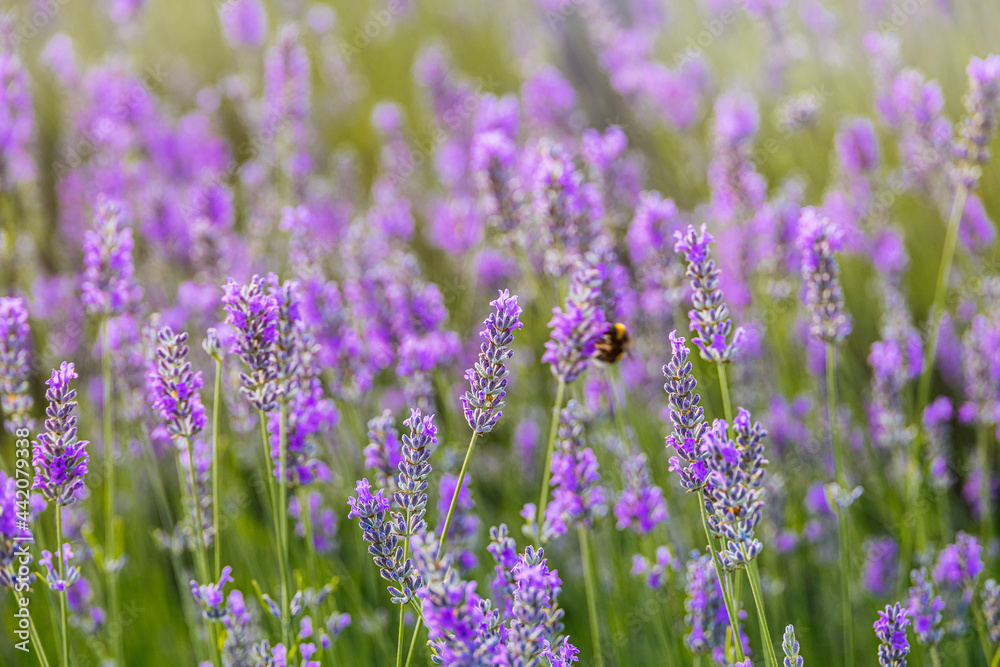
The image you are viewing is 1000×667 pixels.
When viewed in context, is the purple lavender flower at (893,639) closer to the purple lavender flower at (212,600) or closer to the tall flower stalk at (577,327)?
the tall flower stalk at (577,327)

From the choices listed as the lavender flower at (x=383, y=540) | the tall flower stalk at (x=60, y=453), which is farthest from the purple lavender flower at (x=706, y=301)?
the tall flower stalk at (x=60, y=453)

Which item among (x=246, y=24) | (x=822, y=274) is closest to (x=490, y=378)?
(x=822, y=274)

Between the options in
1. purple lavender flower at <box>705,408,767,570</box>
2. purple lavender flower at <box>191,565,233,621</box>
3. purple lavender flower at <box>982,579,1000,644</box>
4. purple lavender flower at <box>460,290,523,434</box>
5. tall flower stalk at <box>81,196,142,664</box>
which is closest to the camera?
purple lavender flower at <box>705,408,767,570</box>

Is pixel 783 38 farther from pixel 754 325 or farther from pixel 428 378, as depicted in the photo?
pixel 428 378

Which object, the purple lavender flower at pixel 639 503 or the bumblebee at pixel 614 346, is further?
the bumblebee at pixel 614 346

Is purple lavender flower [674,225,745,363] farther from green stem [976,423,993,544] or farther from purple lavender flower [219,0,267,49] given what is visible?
purple lavender flower [219,0,267,49]

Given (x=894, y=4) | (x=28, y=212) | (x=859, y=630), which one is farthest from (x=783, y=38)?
(x=28, y=212)

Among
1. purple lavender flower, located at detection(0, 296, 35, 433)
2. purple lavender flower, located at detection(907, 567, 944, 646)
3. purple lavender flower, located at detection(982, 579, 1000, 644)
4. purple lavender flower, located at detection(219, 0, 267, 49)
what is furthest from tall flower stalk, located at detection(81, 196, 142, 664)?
purple lavender flower, located at detection(219, 0, 267, 49)
